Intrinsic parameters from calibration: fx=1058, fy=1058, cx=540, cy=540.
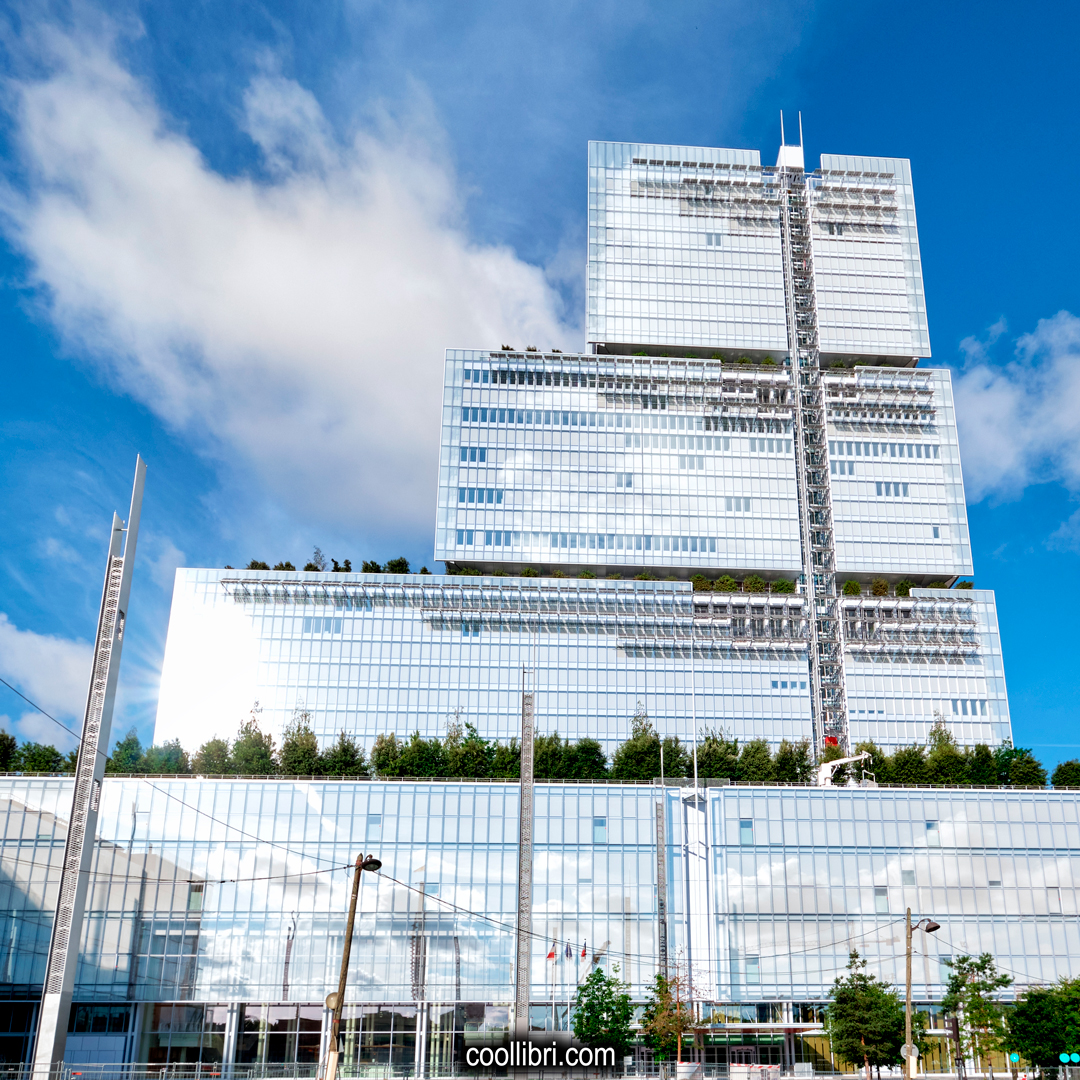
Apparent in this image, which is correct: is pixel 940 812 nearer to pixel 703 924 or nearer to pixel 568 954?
pixel 703 924

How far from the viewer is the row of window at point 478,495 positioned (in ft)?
477

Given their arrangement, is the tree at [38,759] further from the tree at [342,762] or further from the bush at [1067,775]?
the bush at [1067,775]

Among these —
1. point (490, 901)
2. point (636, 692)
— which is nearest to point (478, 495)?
point (636, 692)

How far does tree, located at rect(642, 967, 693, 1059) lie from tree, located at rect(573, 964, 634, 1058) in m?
1.96

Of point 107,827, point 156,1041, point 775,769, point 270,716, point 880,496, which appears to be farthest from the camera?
point 880,496

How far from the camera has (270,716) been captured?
429 feet

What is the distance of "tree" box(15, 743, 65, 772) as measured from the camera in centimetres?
9544

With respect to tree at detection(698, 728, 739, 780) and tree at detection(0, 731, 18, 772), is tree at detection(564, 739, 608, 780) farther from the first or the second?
tree at detection(0, 731, 18, 772)

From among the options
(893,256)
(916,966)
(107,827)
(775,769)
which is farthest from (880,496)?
(107,827)

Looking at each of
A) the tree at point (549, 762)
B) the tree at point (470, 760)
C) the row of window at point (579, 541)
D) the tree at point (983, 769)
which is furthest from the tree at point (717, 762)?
the row of window at point (579, 541)

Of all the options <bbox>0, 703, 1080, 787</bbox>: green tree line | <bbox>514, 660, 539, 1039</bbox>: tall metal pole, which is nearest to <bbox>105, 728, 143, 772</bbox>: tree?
<bbox>0, 703, 1080, 787</bbox>: green tree line

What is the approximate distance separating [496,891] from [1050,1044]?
40.3 meters

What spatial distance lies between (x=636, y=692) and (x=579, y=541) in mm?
22544

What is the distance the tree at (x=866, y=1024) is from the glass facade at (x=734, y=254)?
4015 inches
